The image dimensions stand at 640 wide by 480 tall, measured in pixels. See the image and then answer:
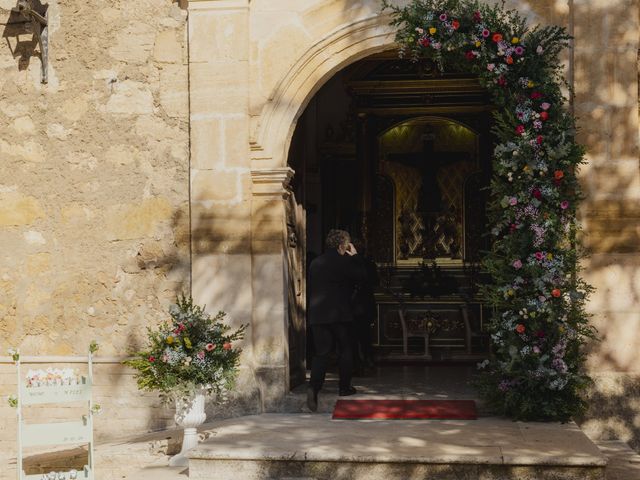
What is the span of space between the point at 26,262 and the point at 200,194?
186cm

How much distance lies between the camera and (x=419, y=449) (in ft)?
23.4

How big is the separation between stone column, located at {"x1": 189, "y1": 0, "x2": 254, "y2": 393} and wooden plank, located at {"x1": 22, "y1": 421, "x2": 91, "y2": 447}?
2.53m

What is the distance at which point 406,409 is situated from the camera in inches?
343

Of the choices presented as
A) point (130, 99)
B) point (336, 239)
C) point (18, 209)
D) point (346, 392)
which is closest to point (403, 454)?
Answer: point (346, 392)

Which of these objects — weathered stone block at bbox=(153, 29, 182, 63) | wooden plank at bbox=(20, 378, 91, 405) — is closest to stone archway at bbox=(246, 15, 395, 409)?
weathered stone block at bbox=(153, 29, 182, 63)

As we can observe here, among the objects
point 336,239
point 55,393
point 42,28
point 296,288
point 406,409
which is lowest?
point 406,409

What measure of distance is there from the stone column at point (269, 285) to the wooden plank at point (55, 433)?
259 centimetres

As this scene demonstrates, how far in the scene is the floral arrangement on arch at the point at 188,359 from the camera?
25.7 feet

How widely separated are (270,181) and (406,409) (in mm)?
2353

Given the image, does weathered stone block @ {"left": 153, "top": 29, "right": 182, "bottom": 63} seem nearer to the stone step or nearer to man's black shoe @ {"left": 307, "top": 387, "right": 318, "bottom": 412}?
man's black shoe @ {"left": 307, "top": 387, "right": 318, "bottom": 412}

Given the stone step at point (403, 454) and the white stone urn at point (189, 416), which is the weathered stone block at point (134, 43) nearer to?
the white stone urn at point (189, 416)

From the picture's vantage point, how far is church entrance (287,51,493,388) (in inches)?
538

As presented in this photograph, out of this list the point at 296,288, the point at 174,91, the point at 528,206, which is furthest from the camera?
the point at 296,288

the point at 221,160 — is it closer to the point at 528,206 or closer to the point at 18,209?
the point at 18,209
